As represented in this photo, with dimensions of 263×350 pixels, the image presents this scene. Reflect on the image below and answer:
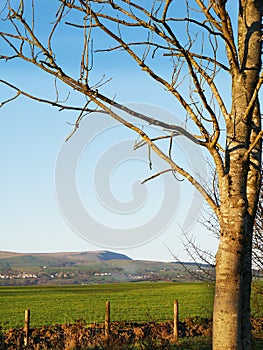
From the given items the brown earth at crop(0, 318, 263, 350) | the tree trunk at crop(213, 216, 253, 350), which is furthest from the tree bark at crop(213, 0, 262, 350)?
the brown earth at crop(0, 318, 263, 350)

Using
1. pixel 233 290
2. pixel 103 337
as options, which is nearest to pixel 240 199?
pixel 233 290

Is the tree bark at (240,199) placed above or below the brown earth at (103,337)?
above

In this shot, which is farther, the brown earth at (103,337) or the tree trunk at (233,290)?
the brown earth at (103,337)

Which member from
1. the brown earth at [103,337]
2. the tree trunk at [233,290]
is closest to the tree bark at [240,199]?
the tree trunk at [233,290]

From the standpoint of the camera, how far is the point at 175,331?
1650 centimetres

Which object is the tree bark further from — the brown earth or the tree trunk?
the brown earth

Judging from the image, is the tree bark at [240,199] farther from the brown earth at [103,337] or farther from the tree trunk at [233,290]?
the brown earth at [103,337]

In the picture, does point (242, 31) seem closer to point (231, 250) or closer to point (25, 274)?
point (231, 250)

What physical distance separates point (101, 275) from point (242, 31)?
549 ft

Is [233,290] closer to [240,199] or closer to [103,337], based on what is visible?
[240,199]

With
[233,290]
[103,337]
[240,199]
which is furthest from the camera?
[103,337]

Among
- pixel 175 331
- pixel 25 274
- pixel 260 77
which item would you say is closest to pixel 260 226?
pixel 175 331

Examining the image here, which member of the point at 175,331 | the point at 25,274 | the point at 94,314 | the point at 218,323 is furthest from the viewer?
the point at 25,274

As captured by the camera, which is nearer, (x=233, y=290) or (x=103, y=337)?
(x=233, y=290)
